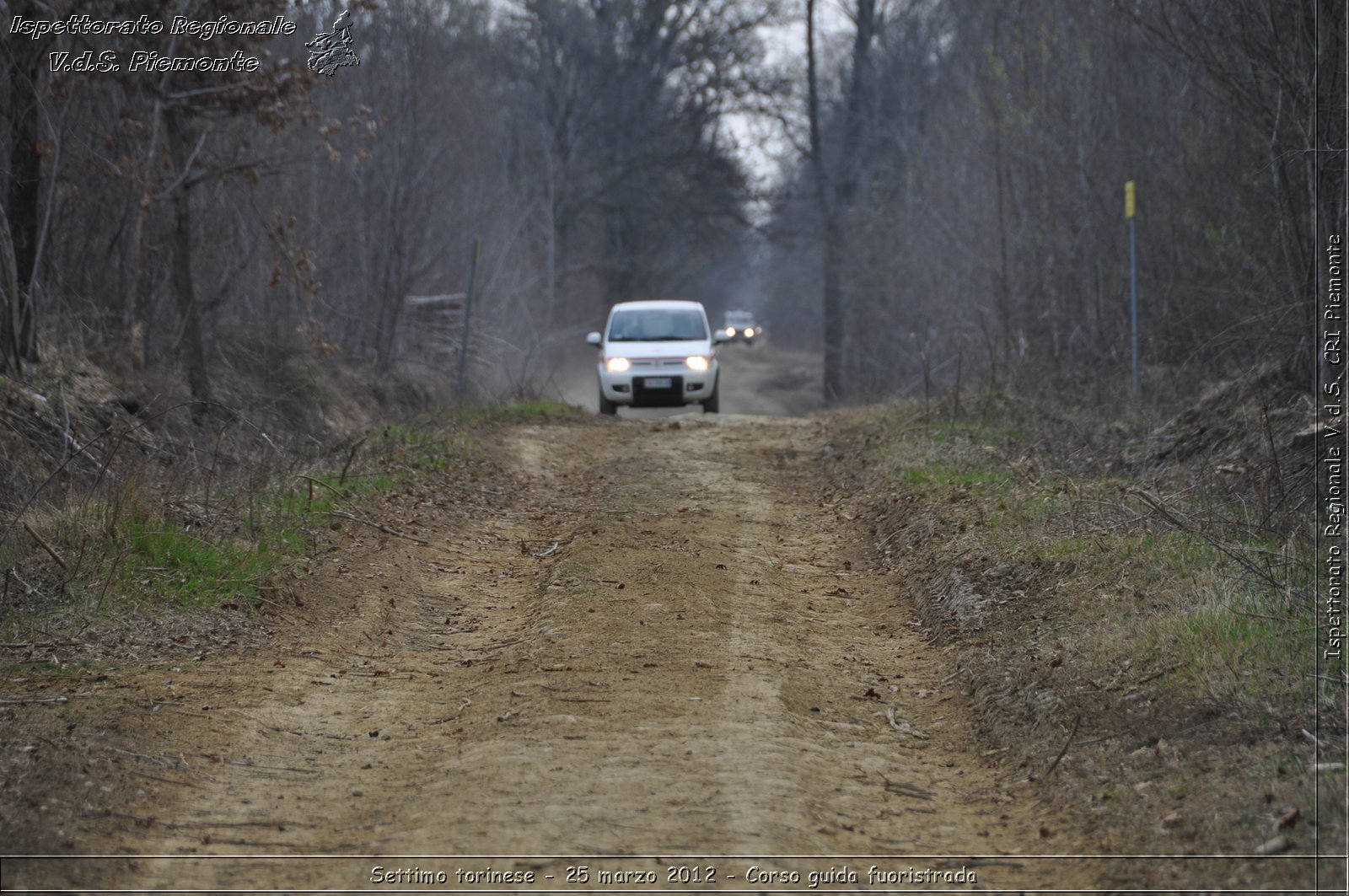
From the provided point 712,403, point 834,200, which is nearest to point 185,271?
point 712,403

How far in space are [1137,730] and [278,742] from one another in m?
3.89

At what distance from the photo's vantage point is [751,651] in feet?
23.1

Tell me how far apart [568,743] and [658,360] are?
13044mm

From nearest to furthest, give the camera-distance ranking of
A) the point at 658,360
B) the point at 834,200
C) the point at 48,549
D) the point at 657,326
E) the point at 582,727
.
Result: the point at 582,727 → the point at 48,549 → the point at 658,360 → the point at 657,326 → the point at 834,200

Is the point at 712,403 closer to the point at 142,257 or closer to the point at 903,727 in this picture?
the point at 142,257

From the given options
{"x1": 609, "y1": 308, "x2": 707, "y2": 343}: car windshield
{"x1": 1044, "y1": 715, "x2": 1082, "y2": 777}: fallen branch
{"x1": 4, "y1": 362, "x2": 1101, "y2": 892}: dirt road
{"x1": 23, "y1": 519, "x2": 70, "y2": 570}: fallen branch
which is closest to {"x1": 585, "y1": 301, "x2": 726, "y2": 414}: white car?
{"x1": 609, "y1": 308, "x2": 707, "y2": 343}: car windshield

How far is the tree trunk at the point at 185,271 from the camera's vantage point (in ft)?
49.4

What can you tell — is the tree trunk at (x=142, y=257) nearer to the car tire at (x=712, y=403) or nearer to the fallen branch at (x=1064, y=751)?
the car tire at (x=712, y=403)

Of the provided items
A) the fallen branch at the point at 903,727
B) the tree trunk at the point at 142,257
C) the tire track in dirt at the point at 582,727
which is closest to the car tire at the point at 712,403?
the tree trunk at the point at 142,257

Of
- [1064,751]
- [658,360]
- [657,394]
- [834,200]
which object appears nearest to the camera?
[1064,751]

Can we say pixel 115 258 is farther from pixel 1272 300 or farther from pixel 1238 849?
pixel 1238 849

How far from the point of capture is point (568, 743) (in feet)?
18.2

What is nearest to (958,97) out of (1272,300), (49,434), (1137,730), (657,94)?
(657,94)

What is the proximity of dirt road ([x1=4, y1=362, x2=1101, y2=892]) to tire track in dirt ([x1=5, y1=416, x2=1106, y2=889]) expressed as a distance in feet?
0.06
